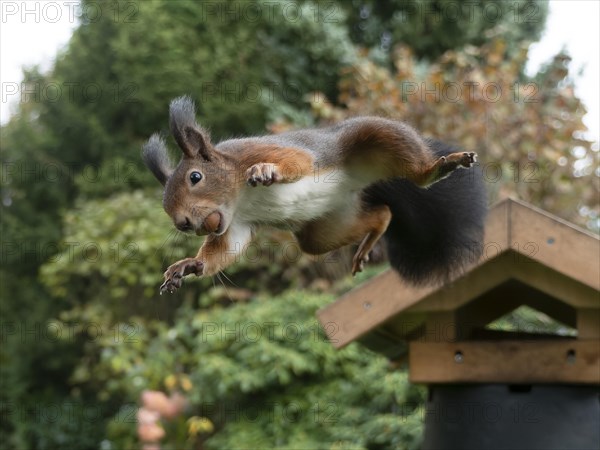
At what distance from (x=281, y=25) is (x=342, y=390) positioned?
4309 mm

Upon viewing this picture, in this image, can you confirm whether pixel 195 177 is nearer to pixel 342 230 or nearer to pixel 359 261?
pixel 342 230

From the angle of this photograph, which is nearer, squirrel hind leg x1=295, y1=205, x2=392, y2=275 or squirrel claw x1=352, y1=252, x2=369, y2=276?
squirrel hind leg x1=295, y1=205, x2=392, y2=275

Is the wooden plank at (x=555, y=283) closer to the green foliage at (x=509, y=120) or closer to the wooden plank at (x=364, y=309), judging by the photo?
the wooden plank at (x=364, y=309)

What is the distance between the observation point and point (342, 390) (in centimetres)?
489

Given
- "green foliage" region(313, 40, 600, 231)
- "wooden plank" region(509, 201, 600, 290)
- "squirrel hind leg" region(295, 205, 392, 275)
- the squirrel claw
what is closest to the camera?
"squirrel hind leg" region(295, 205, 392, 275)

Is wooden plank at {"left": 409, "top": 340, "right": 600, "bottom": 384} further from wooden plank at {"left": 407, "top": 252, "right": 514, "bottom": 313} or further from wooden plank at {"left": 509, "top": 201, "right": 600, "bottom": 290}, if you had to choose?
wooden plank at {"left": 509, "top": 201, "right": 600, "bottom": 290}

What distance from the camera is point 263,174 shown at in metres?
1.13

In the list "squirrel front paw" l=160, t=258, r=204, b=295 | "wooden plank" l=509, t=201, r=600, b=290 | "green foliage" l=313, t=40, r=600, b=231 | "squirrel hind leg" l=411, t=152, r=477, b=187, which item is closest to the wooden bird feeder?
"wooden plank" l=509, t=201, r=600, b=290

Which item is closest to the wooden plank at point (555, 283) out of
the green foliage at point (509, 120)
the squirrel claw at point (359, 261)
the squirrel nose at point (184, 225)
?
the squirrel claw at point (359, 261)

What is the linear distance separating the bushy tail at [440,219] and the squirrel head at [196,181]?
452mm

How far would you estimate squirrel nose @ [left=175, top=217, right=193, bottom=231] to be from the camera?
1.14m

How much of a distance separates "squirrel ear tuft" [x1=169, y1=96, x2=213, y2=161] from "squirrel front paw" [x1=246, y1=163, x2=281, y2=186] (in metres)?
0.08

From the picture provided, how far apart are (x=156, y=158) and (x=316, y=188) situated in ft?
0.77

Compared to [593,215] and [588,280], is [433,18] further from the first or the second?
[588,280]
